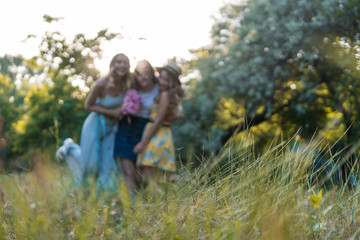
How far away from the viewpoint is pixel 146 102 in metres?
5.51

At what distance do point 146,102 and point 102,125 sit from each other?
0.65m

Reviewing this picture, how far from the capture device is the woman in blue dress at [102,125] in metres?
5.49

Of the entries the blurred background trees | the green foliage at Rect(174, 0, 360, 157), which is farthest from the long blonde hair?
the green foliage at Rect(174, 0, 360, 157)

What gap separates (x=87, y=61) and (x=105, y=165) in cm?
353

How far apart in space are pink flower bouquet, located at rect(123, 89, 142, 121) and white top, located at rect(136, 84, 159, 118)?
0.08m

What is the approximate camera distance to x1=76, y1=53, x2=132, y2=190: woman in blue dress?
549 cm

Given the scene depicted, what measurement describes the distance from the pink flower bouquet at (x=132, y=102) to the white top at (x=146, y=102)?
0.08m

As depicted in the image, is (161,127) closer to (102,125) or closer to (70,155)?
(102,125)

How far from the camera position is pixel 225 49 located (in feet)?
31.1

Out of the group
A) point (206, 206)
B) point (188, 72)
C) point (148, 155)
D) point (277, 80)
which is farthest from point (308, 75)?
point (206, 206)

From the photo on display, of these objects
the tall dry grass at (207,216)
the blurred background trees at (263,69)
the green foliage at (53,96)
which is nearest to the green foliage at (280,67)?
the blurred background trees at (263,69)

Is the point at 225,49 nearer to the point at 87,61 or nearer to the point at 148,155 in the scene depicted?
the point at 87,61

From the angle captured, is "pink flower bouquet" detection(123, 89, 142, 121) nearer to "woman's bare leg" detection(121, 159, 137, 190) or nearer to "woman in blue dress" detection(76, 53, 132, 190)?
"woman in blue dress" detection(76, 53, 132, 190)

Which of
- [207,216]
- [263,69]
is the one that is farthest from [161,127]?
[263,69]
